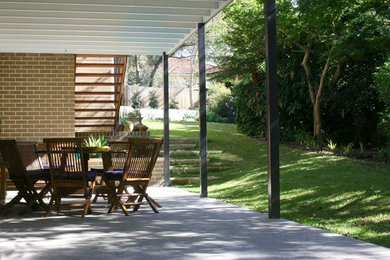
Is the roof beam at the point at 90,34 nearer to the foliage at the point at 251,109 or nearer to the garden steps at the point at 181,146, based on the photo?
the garden steps at the point at 181,146

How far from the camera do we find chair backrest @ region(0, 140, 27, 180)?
7105mm

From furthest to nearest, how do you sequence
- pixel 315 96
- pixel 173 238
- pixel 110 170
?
pixel 315 96, pixel 110 170, pixel 173 238

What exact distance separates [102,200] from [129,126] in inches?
195

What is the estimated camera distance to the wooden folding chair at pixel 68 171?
6.90 metres

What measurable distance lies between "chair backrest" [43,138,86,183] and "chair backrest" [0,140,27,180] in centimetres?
41

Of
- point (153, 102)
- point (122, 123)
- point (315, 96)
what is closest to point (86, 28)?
point (122, 123)

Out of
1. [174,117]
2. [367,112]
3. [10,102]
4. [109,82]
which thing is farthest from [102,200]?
[174,117]

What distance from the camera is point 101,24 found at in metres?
9.03

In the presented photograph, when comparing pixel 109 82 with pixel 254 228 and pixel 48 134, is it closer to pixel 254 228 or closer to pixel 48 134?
pixel 48 134

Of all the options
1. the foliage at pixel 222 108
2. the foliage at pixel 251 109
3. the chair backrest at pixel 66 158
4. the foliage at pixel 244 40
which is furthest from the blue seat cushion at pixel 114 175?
the foliage at pixel 222 108

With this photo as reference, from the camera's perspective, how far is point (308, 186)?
9039 millimetres

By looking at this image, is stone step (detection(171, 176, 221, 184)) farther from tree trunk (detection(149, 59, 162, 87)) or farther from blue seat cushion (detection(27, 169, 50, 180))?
tree trunk (detection(149, 59, 162, 87))

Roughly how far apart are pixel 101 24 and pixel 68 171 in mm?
2852

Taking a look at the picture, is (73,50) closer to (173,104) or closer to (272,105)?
(272,105)
